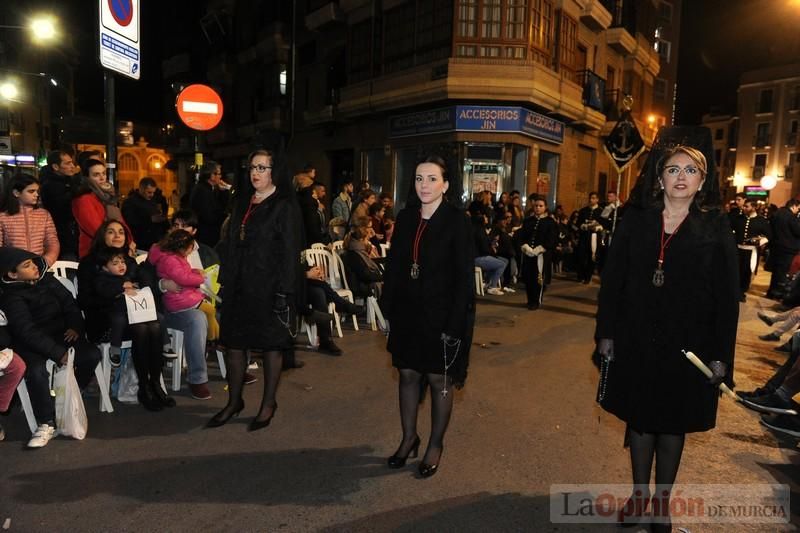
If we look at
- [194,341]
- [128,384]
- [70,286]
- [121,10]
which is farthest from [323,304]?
[121,10]

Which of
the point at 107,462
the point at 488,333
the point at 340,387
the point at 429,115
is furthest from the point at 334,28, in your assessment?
the point at 107,462

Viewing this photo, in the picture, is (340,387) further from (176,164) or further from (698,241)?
(176,164)

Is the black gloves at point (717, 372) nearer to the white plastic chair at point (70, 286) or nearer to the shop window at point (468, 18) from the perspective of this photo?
the white plastic chair at point (70, 286)

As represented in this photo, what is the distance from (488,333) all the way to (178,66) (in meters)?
33.1

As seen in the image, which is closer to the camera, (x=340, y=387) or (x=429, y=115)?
(x=340, y=387)

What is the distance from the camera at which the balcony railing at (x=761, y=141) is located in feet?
165

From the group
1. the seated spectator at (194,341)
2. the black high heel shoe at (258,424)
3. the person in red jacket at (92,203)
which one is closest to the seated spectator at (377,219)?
the person in red jacket at (92,203)

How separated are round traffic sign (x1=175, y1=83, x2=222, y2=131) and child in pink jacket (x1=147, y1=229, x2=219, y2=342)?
473 centimetres

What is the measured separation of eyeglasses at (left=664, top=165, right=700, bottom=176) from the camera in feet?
9.02

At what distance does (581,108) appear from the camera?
18.3 m

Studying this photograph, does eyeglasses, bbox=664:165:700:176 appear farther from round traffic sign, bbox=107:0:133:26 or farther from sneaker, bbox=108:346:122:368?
round traffic sign, bbox=107:0:133:26

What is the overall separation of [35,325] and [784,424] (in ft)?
19.7

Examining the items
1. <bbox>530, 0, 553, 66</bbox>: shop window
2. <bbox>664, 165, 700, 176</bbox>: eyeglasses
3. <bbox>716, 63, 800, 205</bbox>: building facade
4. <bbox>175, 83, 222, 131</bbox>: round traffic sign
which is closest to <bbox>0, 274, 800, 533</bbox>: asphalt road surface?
<bbox>664, 165, 700, 176</bbox>: eyeglasses

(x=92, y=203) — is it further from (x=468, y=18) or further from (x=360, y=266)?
(x=468, y=18)
